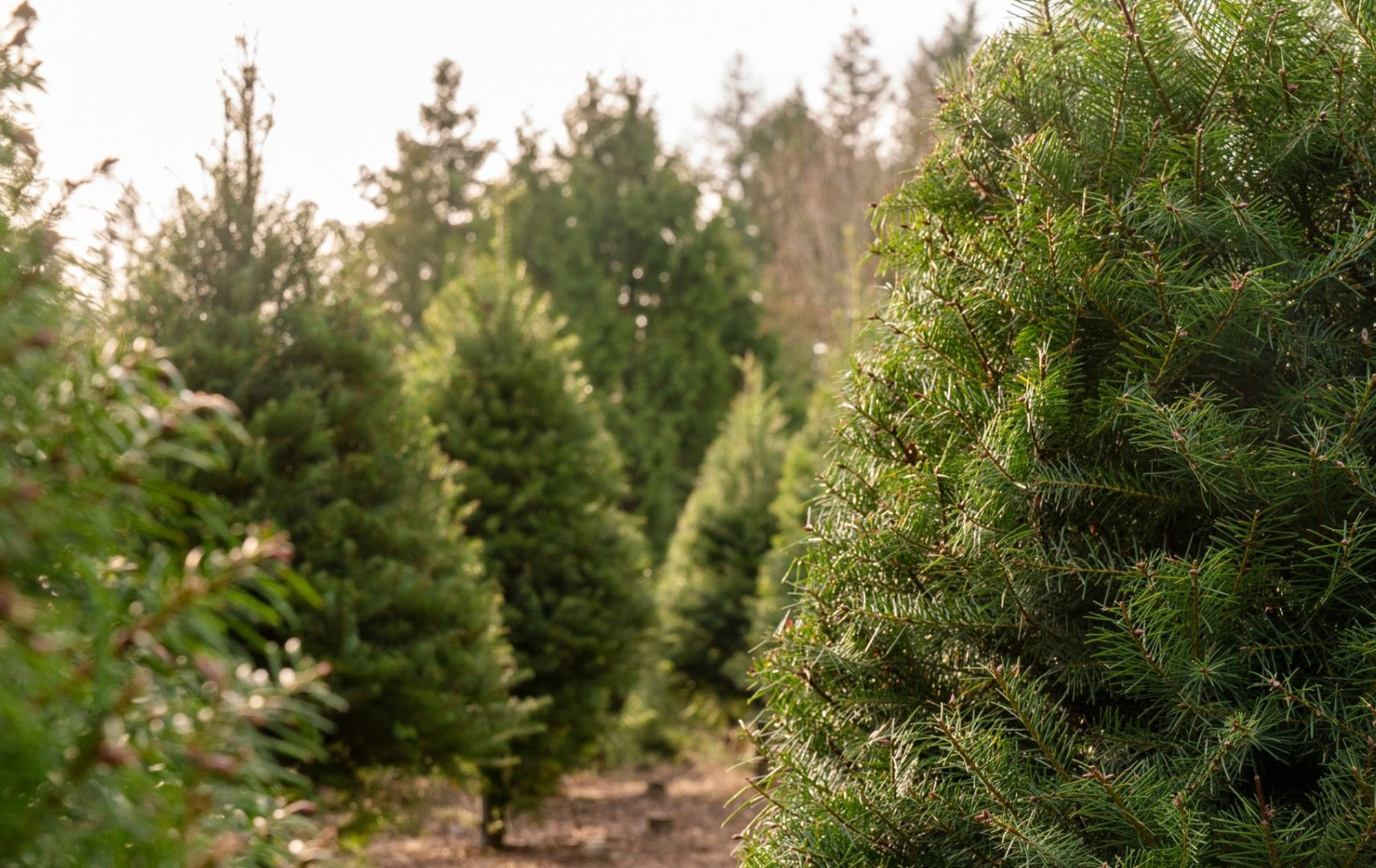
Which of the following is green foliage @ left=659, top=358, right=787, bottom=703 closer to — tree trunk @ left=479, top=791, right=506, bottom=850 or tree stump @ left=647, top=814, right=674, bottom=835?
tree stump @ left=647, top=814, right=674, bottom=835

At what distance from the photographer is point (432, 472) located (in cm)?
735

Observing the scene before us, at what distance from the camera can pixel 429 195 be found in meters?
27.1

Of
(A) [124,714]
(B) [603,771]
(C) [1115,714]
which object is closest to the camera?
(A) [124,714]

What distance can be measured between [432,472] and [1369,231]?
5909mm

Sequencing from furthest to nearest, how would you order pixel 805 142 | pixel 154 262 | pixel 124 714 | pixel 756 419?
pixel 805 142 → pixel 756 419 → pixel 154 262 → pixel 124 714

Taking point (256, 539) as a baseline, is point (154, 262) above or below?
above

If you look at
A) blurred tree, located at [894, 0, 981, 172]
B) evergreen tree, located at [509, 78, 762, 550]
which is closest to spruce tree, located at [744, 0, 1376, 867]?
evergreen tree, located at [509, 78, 762, 550]

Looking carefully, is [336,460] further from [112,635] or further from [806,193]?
[806,193]

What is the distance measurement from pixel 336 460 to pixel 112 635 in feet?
18.1

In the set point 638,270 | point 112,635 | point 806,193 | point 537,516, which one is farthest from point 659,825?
point 806,193

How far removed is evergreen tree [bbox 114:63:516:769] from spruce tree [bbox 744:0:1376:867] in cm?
397

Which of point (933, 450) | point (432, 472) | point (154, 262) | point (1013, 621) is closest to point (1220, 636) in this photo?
point (1013, 621)

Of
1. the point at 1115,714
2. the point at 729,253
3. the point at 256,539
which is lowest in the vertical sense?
the point at 1115,714

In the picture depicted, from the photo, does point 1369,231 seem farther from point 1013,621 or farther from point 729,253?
point 729,253
